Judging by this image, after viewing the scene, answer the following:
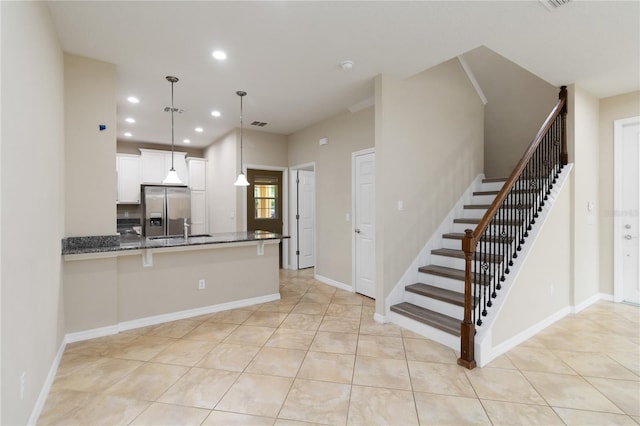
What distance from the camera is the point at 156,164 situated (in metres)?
6.75

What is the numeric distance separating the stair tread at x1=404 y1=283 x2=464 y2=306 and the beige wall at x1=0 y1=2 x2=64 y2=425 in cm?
Answer: 323

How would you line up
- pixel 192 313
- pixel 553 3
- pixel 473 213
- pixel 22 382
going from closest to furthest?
pixel 22 382, pixel 553 3, pixel 192 313, pixel 473 213

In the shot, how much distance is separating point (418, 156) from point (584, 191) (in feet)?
7.15

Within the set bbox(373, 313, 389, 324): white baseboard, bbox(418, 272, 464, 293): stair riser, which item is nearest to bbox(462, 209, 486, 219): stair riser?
bbox(418, 272, 464, 293): stair riser

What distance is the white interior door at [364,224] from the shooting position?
14.3 feet

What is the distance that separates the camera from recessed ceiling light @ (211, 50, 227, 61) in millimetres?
2916

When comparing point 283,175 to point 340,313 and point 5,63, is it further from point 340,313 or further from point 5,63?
point 5,63

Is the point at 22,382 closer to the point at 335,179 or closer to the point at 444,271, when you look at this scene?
the point at 444,271

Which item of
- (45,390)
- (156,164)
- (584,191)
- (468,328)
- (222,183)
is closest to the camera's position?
(45,390)

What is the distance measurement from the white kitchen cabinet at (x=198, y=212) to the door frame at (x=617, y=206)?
7.23 metres

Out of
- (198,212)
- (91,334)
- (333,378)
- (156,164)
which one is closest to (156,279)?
(91,334)

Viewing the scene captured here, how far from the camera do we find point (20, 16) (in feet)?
5.53

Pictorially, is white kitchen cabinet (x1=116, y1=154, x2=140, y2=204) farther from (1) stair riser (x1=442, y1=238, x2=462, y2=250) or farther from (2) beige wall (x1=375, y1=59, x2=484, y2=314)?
(1) stair riser (x1=442, y1=238, x2=462, y2=250)

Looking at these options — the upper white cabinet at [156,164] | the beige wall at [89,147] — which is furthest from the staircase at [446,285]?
the upper white cabinet at [156,164]
